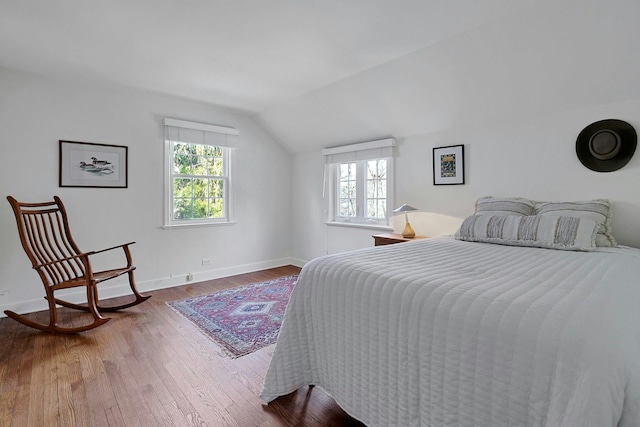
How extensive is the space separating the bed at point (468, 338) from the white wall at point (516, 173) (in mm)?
785

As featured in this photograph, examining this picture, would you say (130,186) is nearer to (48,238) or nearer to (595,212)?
(48,238)

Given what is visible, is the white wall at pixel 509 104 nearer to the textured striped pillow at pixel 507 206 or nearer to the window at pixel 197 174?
the textured striped pillow at pixel 507 206

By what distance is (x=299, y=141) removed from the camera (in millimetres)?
4836

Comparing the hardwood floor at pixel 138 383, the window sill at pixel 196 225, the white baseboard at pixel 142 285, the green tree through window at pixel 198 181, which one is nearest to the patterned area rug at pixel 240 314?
the hardwood floor at pixel 138 383

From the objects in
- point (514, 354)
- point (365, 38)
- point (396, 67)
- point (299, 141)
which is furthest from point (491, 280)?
point (299, 141)

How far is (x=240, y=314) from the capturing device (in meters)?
3.00

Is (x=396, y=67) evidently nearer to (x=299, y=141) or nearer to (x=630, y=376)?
(x=299, y=141)

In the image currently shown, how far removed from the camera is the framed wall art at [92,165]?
10.8 ft

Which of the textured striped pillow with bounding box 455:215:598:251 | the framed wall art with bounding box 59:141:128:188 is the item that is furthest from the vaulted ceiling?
the textured striped pillow with bounding box 455:215:598:251

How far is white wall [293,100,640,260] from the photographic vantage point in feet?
7.91

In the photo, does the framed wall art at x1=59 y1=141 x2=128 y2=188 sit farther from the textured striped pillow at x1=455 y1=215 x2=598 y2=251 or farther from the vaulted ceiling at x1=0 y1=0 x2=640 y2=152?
the textured striped pillow at x1=455 y1=215 x2=598 y2=251

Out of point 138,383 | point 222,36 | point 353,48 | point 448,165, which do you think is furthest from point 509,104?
point 138,383

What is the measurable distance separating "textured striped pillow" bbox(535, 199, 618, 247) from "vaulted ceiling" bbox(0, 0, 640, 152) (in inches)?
33.9

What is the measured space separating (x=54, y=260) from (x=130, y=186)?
119 centimetres
